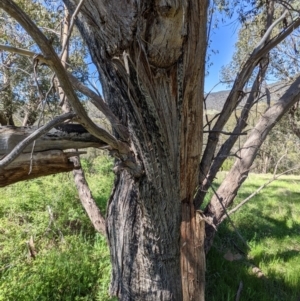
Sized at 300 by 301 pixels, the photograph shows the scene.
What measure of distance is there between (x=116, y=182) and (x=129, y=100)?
0.82m

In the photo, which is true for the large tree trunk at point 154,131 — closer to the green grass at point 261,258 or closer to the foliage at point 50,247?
the foliage at point 50,247

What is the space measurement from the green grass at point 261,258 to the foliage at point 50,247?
4.08ft

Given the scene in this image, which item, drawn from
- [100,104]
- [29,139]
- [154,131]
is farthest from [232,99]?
[29,139]

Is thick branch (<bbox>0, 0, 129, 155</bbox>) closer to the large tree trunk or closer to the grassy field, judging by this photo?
the large tree trunk

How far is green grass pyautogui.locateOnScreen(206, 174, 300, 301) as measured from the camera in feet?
10.0

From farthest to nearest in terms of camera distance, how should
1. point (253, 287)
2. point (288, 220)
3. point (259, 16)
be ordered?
point (288, 220), point (259, 16), point (253, 287)

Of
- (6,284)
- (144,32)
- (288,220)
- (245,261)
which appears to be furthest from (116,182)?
(288,220)

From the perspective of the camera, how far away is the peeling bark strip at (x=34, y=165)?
1.59 metres

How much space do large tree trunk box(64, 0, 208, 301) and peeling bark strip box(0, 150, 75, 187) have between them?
370 mm

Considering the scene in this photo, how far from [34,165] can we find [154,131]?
68 centimetres

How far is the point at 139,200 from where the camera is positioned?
1853 millimetres

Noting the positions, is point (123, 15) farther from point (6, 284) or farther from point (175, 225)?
point (6, 284)

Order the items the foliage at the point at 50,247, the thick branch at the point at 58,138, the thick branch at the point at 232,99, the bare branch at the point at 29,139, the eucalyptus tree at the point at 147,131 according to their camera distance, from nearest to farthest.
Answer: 1. the bare branch at the point at 29,139
2. the eucalyptus tree at the point at 147,131
3. the thick branch at the point at 58,138
4. the thick branch at the point at 232,99
5. the foliage at the point at 50,247

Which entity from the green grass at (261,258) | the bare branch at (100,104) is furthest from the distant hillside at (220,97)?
the green grass at (261,258)
